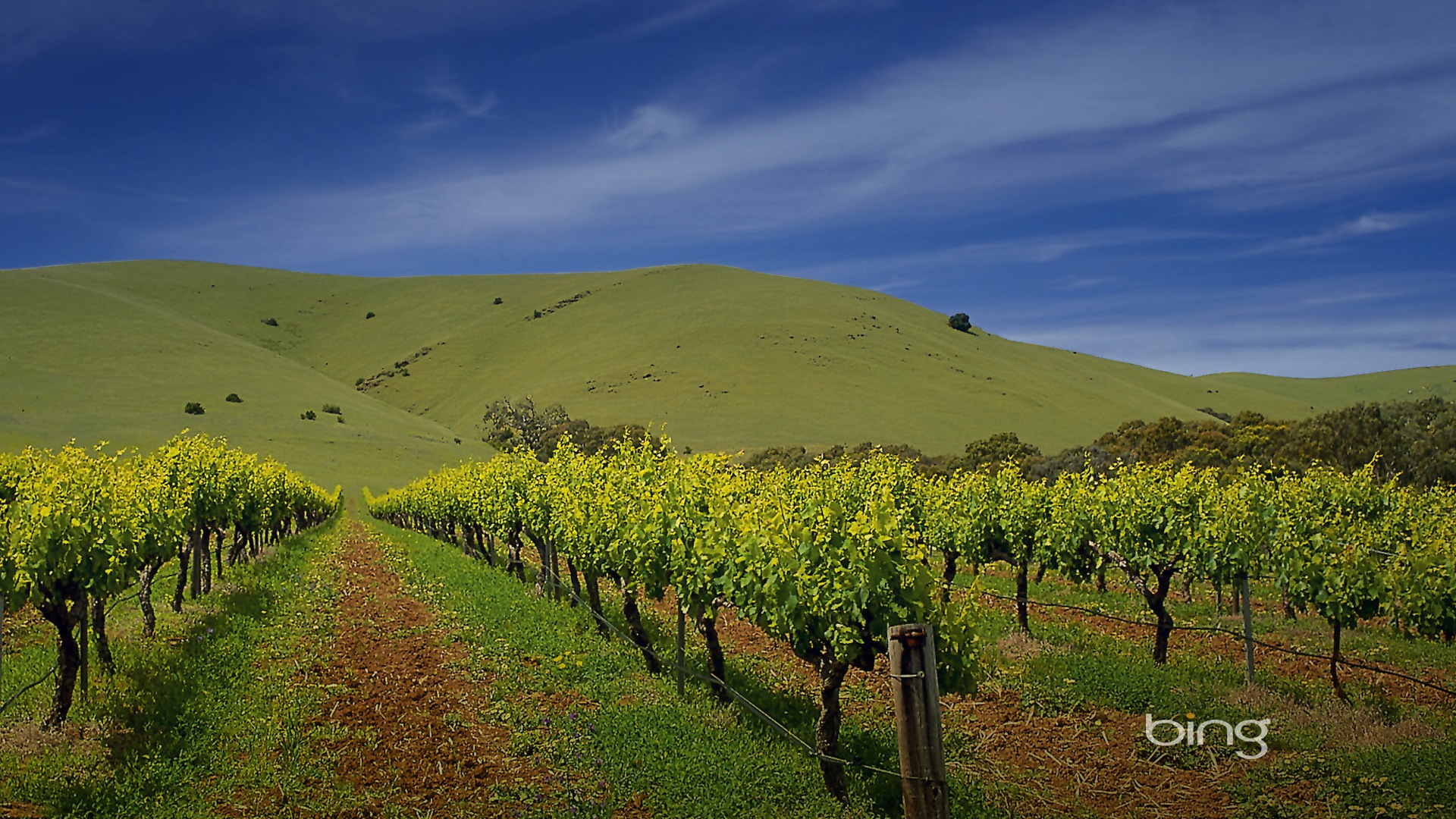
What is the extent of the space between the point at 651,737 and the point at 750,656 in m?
4.77

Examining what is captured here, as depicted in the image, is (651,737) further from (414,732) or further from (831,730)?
(414,732)

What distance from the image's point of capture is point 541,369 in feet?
390

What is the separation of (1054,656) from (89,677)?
14.3 meters

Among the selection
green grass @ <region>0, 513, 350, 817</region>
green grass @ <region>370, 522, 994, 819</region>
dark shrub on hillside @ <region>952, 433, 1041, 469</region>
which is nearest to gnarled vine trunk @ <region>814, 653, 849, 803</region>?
green grass @ <region>370, 522, 994, 819</region>

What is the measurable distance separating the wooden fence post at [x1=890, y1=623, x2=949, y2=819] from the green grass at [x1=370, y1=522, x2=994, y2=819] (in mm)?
1902

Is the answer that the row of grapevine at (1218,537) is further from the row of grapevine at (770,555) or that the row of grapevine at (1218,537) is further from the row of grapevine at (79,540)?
the row of grapevine at (79,540)

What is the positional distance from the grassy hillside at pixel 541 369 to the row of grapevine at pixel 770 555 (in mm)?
62054

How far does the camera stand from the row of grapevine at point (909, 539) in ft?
26.6

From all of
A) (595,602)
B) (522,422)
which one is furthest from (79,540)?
(522,422)

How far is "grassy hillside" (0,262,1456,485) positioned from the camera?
81.6m

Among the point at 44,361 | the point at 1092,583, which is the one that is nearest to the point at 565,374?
the point at 44,361

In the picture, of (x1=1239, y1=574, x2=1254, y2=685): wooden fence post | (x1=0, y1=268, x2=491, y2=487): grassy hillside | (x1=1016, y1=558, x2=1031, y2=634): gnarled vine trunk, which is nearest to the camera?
(x1=1239, y1=574, x2=1254, y2=685): wooden fence post

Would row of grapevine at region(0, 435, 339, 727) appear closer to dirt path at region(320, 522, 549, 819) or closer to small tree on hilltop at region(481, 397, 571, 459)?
dirt path at region(320, 522, 549, 819)

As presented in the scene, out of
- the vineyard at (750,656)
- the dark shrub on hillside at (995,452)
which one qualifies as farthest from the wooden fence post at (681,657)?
the dark shrub on hillside at (995,452)
